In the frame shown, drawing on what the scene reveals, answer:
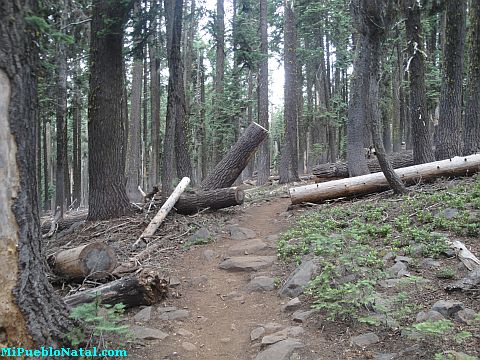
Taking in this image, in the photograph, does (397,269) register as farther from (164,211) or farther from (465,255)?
(164,211)

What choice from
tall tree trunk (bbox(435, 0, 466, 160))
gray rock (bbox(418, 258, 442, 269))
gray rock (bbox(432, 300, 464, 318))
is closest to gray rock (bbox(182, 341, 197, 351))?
gray rock (bbox(432, 300, 464, 318))

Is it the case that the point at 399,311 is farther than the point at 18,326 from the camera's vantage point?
Yes

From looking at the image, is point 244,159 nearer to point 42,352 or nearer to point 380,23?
point 380,23

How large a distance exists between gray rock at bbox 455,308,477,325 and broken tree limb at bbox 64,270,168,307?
3685mm

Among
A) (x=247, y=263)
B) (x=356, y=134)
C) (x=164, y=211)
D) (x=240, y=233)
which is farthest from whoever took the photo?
(x=356, y=134)

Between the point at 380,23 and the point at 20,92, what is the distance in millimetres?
7041

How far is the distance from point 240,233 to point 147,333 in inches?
164

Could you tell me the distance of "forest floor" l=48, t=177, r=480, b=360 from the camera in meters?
3.79

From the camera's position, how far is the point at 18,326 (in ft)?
9.92

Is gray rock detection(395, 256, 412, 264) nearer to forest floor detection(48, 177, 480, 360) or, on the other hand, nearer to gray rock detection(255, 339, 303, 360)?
forest floor detection(48, 177, 480, 360)

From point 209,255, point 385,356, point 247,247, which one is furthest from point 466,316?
point 209,255

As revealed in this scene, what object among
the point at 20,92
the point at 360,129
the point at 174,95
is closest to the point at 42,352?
the point at 20,92

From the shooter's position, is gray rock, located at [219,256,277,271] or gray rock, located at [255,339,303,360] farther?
gray rock, located at [219,256,277,271]

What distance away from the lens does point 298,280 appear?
527cm
